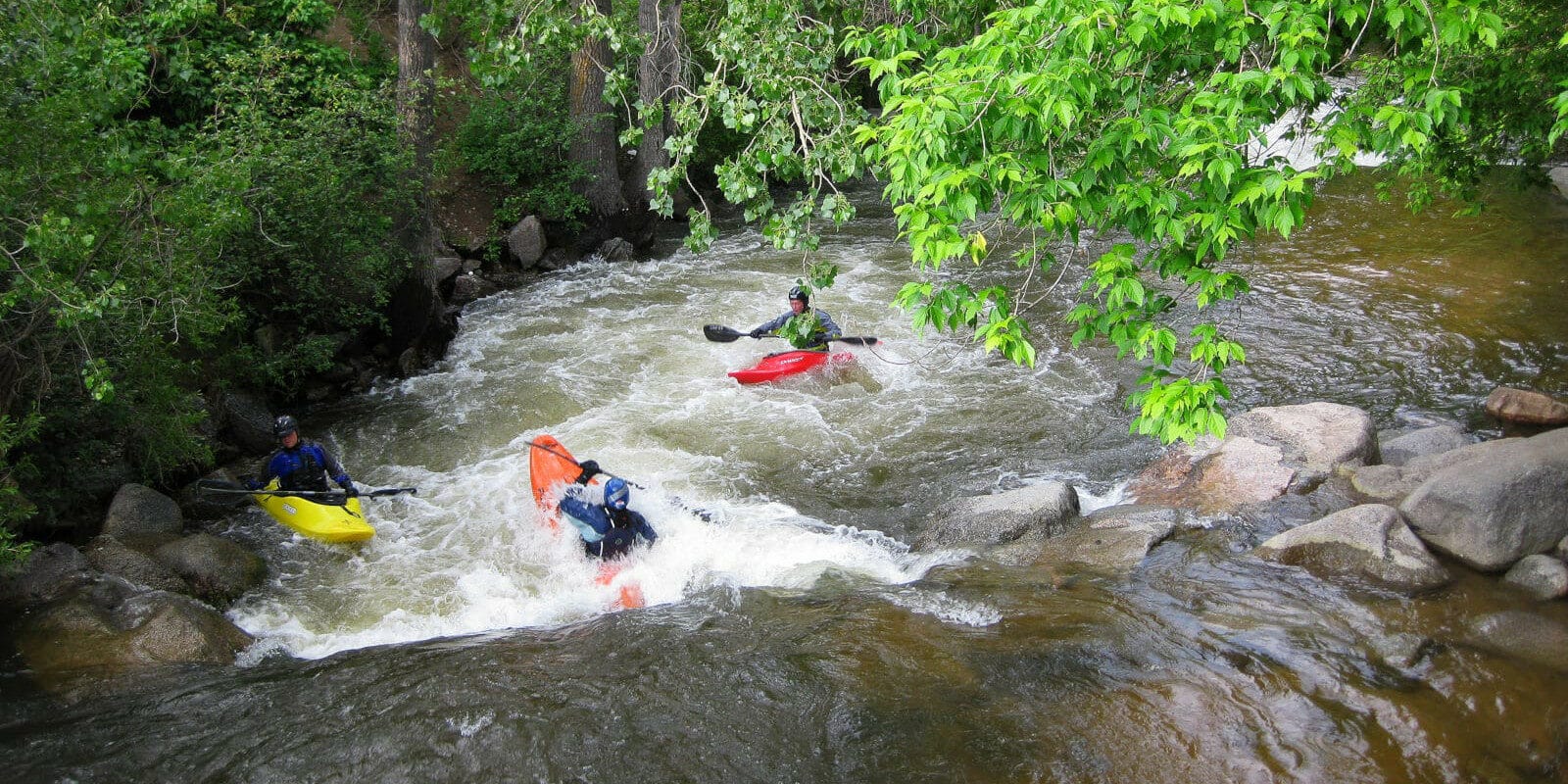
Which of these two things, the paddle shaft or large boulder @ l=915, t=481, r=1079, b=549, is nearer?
large boulder @ l=915, t=481, r=1079, b=549

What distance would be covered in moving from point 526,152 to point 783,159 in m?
9.43

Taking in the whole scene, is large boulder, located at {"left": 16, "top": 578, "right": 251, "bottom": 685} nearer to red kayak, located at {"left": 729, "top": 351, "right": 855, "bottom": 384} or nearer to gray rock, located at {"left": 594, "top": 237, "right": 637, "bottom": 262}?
red kayak, located at {"left": 729, "top": 351, "right": 855, "bottom": 384}

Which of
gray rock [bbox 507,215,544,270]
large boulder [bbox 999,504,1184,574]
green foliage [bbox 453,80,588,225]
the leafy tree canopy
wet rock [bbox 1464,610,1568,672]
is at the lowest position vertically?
large boulder [bbox 999,504,1184,574]

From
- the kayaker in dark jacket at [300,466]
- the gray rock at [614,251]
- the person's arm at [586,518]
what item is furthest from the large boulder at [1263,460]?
the gray rock at [614,251]

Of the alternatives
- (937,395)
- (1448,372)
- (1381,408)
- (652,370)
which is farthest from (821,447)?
(1448,372)

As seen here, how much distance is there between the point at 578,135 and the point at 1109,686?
1097 cm

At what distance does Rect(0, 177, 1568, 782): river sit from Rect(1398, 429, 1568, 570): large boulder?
0.29 m

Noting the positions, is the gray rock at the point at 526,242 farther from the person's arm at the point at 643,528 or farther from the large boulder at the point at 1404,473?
the large boulder at the point at 1404,473

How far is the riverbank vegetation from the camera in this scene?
3.88 m

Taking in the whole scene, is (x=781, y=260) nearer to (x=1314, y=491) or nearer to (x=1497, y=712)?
(x=1314, y=491)

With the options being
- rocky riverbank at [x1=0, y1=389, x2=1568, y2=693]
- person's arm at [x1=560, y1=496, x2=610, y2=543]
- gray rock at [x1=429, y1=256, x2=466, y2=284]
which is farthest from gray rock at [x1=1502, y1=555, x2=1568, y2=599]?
gray rock at [x1=429, y1=256, x2=466, y2=284]

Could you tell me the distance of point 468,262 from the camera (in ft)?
42.4

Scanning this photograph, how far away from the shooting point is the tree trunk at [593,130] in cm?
1334

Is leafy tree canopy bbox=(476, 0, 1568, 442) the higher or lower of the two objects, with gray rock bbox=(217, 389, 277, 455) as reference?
higher
